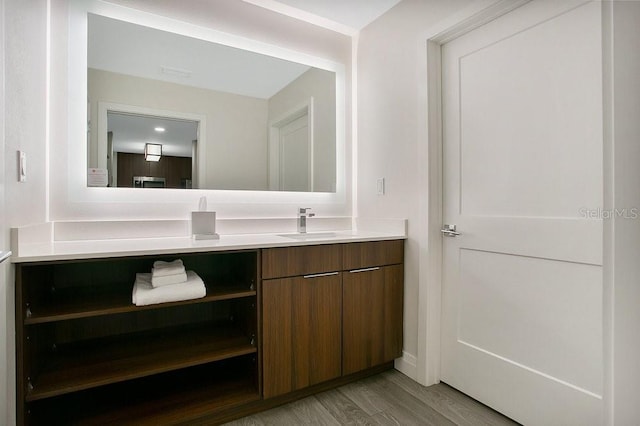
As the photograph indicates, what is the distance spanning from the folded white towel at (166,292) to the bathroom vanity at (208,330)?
1.3 inches

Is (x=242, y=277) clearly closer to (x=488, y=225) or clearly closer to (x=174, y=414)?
(x=174, y=414)

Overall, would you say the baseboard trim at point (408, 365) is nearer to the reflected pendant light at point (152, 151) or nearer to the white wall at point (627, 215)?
the white wall at point (627, 215)

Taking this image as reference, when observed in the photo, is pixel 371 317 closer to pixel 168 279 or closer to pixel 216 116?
pixel 168 279

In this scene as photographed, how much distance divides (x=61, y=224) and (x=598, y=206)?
2.43 meters

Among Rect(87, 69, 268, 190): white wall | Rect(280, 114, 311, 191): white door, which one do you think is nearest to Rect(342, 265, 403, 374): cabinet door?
Rect(280, 114, 311, 191): white door

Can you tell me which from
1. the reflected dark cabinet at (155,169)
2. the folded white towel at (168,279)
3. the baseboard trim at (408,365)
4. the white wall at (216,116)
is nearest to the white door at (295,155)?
the white wall at (216,116)

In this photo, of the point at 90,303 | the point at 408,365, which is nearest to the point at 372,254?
the point at 408,365

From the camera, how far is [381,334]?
1978mm

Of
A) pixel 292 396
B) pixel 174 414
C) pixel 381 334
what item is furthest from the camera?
pixel 381 334

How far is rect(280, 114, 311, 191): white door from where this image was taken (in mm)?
2318

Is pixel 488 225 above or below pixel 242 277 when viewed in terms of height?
above

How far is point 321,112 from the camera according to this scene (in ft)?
8.16

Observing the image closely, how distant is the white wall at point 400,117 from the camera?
1.96m

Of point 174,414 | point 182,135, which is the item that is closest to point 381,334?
point 174,414
